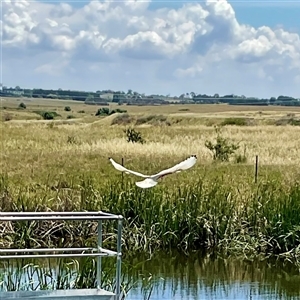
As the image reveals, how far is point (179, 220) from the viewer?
13.5 m

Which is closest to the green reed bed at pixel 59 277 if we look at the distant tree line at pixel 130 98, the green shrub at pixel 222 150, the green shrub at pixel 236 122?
the green shrub at pixel 222 150

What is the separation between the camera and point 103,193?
13664 millimetres

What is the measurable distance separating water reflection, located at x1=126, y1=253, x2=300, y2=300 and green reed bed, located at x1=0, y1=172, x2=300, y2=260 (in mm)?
305

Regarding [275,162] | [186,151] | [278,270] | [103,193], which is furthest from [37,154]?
[278,270]

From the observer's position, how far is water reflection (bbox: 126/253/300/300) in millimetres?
11305

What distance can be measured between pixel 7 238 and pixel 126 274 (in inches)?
96.9

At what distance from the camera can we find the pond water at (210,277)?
11.2 m

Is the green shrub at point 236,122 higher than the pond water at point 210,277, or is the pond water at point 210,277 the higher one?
the pond water at point 210,277

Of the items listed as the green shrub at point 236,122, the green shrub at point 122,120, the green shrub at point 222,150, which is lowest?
the green shrub at point 122,120

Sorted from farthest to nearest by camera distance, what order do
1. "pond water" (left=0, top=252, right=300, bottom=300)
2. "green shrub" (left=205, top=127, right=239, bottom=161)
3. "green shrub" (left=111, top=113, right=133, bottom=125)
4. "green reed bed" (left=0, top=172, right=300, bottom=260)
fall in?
"green shrub" (left=111, top=113, right=133, bottom=125) < "green shrub" (left=205, top=127, right=239, bottom=161) < "green reed bed" (left=0, top=172, right=300, bottom=260) < "pond water" (left=0, top=252, right=300, bottom=300)

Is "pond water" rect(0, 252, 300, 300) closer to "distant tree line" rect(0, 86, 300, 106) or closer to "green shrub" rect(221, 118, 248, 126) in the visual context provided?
"green shrub" rect(221, 118, 248, 126)

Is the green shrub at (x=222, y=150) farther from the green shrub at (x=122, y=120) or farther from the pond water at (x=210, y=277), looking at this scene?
the green shrub at (x=122, y=120)

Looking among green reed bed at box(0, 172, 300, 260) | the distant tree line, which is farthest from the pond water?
the distant tree line

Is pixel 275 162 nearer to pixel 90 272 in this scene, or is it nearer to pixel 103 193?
pixel 103 193
